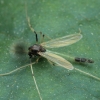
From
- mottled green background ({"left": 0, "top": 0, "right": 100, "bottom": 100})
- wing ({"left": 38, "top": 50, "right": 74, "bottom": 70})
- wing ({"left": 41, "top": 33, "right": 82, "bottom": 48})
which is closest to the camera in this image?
mottled green background ({"left": 0, "top": 0, "right": 100, "bottom": 100})

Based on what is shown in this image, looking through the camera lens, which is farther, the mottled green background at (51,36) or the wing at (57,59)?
the wing at (57,59)

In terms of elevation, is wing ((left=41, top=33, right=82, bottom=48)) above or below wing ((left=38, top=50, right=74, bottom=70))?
above

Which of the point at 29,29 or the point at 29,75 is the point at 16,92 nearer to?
the point at 29,75

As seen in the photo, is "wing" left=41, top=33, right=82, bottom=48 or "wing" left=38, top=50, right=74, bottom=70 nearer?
"wing" left=38, top=50, right=74, bottom=70


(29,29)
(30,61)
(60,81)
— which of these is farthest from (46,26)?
(60,81)

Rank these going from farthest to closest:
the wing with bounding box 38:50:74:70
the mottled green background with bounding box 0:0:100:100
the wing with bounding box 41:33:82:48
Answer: the wing with bounding box 41:33:82:48, the wing with bounding box 38:50:74:70, the mottled green background with bounding box 0:0:100:100

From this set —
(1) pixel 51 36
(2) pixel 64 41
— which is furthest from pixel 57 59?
(1) pixel 51 36
